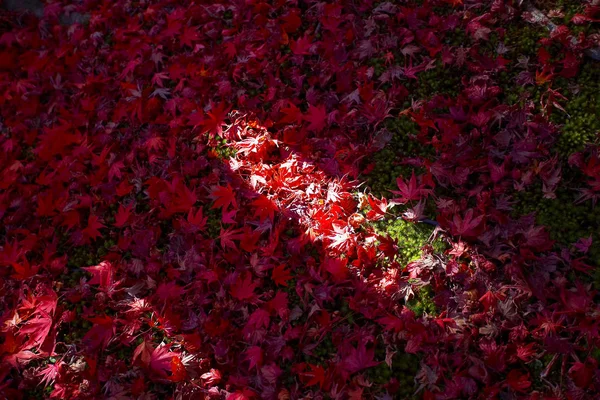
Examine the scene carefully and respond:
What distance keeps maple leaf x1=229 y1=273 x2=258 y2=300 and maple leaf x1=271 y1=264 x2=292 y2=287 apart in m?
0.09

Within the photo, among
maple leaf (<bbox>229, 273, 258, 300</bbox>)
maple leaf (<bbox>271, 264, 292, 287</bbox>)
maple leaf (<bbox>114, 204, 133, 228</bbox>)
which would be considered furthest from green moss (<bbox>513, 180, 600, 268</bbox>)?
maple leaf (<bbox>114, 204, 133, 228</bbox>)

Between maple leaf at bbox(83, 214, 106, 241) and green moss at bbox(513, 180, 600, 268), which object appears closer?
green moss at bbox(513, 180, 600, 268)

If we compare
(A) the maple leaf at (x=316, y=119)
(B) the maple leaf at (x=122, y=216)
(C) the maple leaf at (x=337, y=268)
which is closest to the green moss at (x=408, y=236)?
(C) the maple leaf at (x=337, y=268)

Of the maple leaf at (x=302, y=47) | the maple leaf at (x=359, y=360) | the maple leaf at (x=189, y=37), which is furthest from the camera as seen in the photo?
the maple leaf at (x=189, y=37)

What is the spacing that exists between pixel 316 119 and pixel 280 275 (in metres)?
0.86

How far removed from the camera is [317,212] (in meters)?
2.30

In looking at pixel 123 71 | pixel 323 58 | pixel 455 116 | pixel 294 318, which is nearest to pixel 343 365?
pixel 294 318

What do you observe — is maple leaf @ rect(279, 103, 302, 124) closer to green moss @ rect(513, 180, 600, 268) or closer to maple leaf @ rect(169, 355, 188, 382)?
green moss @ rect(513, 180, 600, 268)

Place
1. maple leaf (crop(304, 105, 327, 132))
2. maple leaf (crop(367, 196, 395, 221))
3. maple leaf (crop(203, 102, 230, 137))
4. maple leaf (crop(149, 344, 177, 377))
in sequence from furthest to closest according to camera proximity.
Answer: maple leaf (crop(203, 102, 230, 137)) < maple leaf (crop(304, 105, 327, 132)) < maple leaf (crop(367, 196, 395, 221)) < maple leaf (crop(149, 344, 177, 377))

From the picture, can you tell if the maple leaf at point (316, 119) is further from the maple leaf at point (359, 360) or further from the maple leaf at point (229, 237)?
the maple leaf at point (359, 360)

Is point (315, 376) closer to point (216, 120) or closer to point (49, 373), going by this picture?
point (49, 373)

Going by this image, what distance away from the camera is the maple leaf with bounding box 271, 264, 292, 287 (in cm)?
218

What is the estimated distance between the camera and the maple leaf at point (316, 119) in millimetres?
2537

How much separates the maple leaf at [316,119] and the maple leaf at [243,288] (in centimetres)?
86
